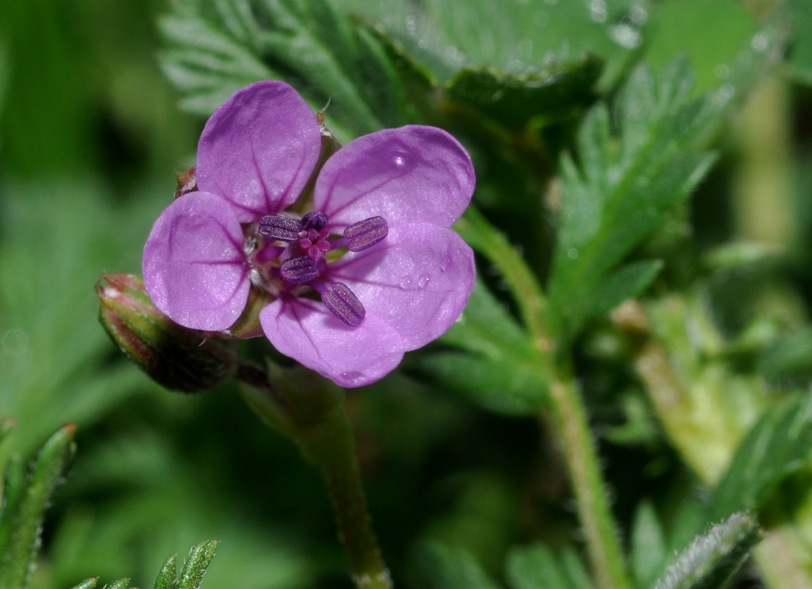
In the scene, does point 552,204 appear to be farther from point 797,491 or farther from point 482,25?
point 797,491

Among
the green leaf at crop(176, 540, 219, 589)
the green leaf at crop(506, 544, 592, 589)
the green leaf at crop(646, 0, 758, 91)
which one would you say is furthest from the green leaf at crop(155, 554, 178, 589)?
the green leaf at crop(646, 0, 758, 91)

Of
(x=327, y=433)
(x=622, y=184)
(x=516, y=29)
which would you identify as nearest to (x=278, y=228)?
(x=327, y=433)

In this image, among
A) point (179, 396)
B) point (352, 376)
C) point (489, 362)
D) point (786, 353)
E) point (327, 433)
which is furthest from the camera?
point (179, 396)

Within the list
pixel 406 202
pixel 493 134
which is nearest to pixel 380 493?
pixel 493 134

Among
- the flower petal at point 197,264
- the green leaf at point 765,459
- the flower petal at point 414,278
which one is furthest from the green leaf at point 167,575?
the green leaf at point 765,459

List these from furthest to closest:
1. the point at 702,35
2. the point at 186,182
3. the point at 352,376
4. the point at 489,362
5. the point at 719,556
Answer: the point at 702,35
the point at 489,362
the point at 186,182
the point at 352,376
the point at 719,556

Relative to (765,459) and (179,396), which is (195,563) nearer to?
(765,459)

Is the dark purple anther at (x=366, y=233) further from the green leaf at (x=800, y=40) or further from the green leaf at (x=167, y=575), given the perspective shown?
the green leaf at (x=800, y=40)

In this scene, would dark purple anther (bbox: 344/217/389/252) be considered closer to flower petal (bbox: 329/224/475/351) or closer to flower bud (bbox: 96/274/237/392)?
flower petal (bbox: 329/224/475/351)
